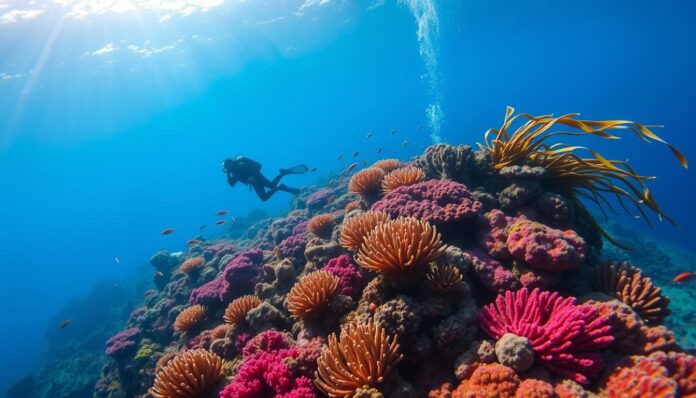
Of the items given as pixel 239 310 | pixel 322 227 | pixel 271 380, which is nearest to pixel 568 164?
pixel 271 380

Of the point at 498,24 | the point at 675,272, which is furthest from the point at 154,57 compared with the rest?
the point at 675,272

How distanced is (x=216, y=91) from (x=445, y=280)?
86.5 meters

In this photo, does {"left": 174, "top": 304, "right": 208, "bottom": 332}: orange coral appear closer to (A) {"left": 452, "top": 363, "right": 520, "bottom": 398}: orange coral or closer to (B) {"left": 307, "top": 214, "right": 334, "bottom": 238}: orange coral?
(B) {"left": 307, "top": 214, "right": 334, "bottom": 238}: orange coral

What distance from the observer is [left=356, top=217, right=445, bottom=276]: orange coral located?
3.73m

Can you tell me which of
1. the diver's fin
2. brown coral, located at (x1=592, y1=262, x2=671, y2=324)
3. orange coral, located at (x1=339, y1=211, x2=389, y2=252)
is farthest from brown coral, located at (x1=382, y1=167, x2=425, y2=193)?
the diver's fin

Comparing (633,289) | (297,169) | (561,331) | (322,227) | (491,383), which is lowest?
(491,383)

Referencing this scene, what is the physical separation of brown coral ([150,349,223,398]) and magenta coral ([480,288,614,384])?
11.4 ft

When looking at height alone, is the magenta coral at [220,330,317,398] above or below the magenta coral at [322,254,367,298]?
below

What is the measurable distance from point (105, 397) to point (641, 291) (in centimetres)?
1484

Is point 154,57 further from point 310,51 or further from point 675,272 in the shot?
point 675,272

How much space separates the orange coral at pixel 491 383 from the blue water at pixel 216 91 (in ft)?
71.6

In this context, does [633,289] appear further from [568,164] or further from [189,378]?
[189,378]

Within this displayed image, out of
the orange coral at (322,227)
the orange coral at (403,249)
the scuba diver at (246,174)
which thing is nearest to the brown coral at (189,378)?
the orange coral at (403,249)

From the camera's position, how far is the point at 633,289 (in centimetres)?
381
